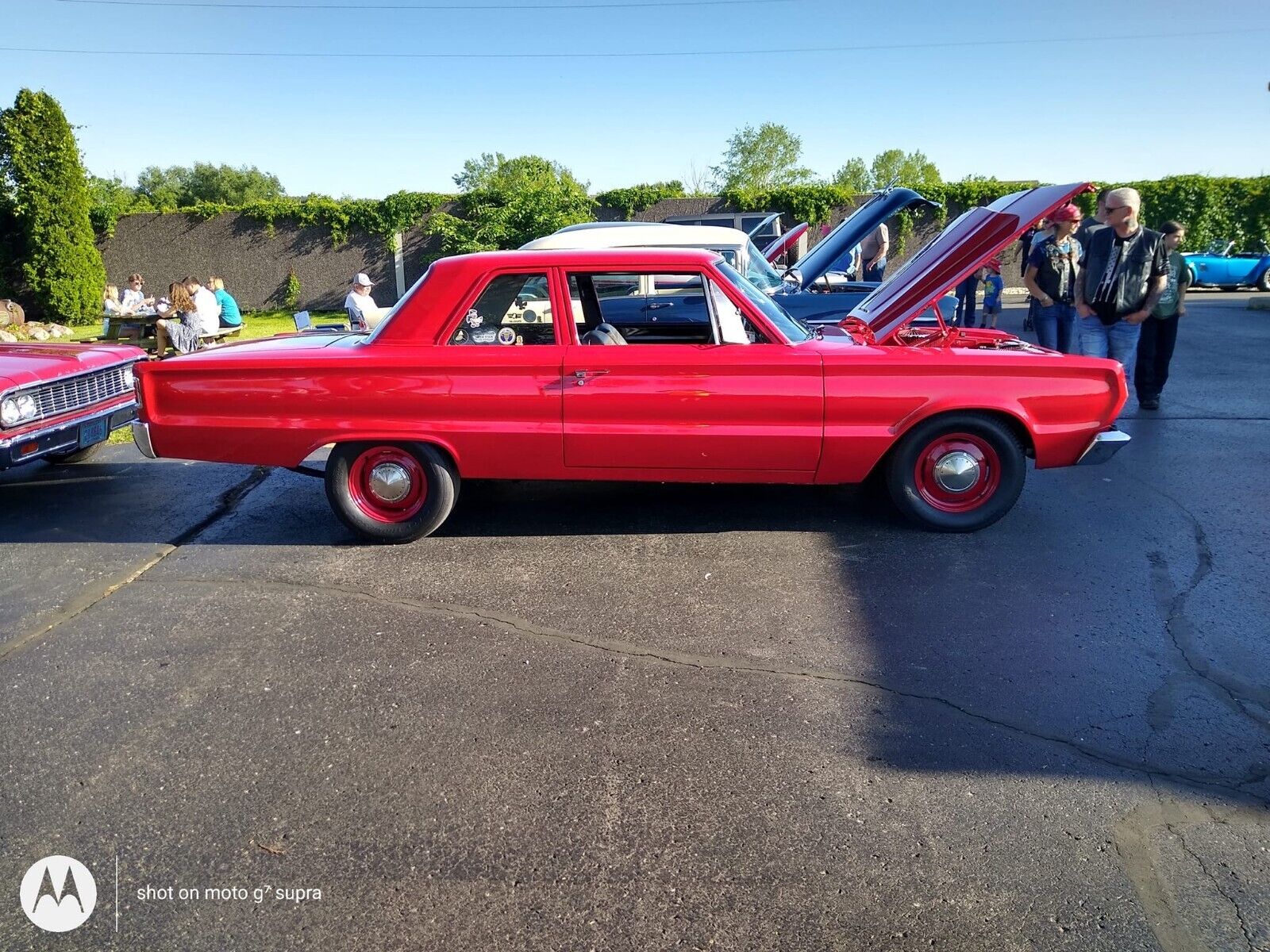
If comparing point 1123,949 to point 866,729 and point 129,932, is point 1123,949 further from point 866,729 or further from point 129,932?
point 129,932

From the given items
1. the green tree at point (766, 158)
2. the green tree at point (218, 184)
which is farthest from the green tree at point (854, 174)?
the green tree at point (218, 184)

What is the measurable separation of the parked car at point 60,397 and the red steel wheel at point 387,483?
68.6 inches

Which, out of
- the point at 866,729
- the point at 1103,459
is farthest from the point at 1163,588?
the point at 866,729

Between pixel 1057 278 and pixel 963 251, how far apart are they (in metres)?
3.34

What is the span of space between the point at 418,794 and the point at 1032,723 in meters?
2.13

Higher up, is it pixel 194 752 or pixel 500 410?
pixel 500 410

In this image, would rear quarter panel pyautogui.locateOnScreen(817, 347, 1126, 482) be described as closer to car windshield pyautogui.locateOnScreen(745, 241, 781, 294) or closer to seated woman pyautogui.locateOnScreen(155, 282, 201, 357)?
car windshield pyautogui.locateOnScreen(745, 241, 781, 294)

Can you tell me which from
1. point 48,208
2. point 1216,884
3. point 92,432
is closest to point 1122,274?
point 1216,884

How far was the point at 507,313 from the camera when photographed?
194 inches

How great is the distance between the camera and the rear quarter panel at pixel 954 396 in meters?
4.73

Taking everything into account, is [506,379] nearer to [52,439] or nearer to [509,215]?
[52,439]

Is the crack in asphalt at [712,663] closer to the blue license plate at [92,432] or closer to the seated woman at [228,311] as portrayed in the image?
the blue license plate at [92,432]

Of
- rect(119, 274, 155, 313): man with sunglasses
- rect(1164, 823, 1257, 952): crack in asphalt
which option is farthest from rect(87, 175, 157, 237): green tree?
rect(1164, 823, 1257, 952): crack in asphalt

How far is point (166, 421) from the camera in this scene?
492cm
